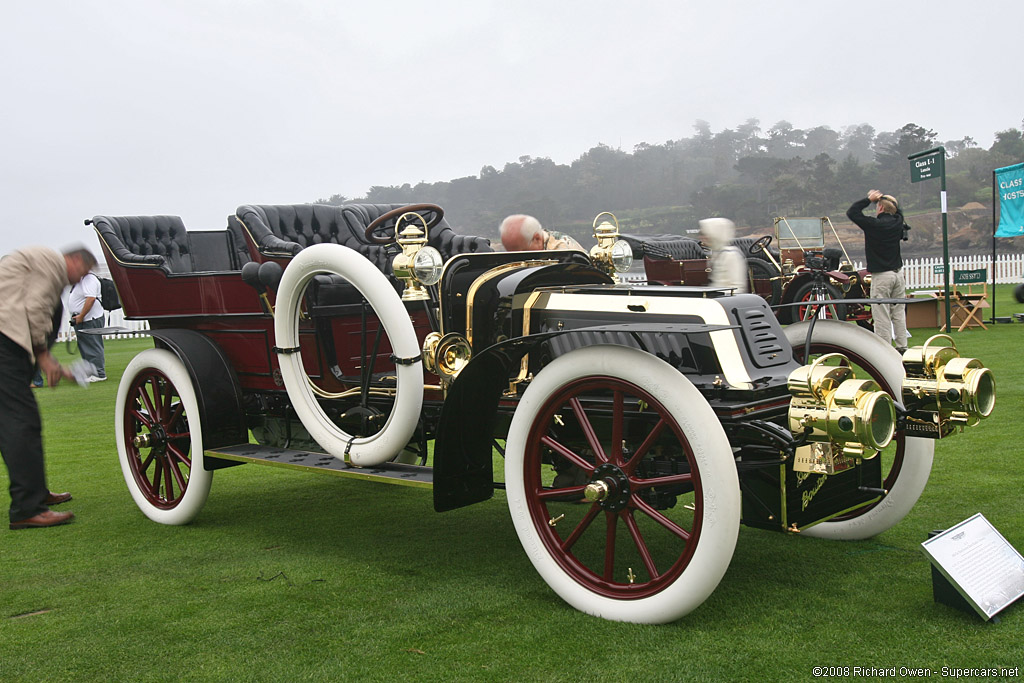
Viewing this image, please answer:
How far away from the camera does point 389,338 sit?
11.0 ft

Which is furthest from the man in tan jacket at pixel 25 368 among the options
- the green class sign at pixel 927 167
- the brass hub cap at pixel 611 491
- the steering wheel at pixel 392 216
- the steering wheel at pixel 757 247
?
the steering wheel at pixel 757 247

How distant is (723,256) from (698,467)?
1157 mm

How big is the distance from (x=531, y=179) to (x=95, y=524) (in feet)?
94.7

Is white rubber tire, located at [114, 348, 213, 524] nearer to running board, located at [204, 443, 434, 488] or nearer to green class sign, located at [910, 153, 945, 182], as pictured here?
running board, located at [204, 443, 434, 488]

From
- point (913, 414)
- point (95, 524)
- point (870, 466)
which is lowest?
point (95, 524)

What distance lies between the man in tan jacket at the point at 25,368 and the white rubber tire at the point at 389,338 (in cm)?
130

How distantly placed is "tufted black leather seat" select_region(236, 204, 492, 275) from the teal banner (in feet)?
30.7

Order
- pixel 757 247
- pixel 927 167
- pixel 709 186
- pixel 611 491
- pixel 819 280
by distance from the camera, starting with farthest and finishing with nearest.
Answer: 1. pixel 709 186
2. pixel 757 247
3. pixel 819 280
4. pixel 927 167
5. pixel 611 491

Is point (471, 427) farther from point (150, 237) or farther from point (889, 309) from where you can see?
point (889, 309)

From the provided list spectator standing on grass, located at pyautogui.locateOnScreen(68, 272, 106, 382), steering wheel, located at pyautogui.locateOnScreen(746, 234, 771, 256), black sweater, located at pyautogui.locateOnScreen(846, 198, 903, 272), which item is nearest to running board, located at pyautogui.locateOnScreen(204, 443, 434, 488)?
black sweater, located at pyautogui.locateOnScreen(846, 198, 903, 272)

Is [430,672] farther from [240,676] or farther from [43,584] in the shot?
[43,584]

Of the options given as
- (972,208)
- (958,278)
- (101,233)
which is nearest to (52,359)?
(101,233)

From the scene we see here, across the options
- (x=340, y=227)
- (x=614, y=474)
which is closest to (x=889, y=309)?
(x=340, y=227)

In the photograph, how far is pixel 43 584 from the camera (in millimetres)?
3400
